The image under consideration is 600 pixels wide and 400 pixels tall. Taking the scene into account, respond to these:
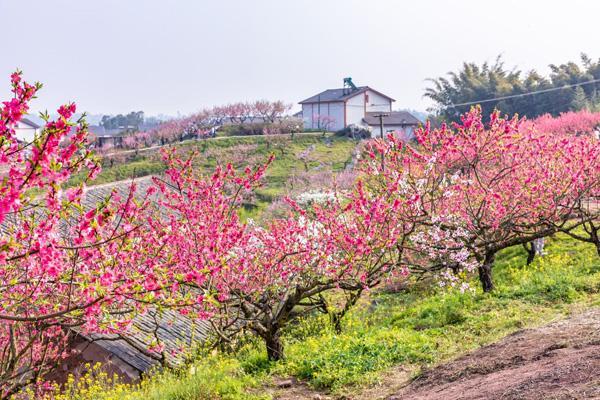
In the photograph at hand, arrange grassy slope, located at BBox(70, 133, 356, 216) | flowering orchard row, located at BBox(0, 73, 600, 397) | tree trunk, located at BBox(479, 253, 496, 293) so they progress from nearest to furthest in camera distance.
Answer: flowering orchard row, located at BBox(0, 73, 600, 397), tree trunk, located at BBox(479, 253, 496, 293), grassy slope, located at BBox(70, 133, 356, 216)

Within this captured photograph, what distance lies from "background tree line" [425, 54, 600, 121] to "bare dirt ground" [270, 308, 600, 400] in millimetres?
49931

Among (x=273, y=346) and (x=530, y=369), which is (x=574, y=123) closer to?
(x=273, y=346)

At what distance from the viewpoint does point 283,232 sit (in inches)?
527

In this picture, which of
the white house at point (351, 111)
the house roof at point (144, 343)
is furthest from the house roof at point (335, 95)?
the house roof at point (144, 343)

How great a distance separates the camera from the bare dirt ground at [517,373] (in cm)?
612

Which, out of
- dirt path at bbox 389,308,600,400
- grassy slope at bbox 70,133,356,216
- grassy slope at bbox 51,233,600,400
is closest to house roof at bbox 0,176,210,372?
grassy slope at bbox 51,233,600,400

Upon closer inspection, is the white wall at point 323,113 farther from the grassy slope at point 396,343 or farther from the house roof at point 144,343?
the grassy slope at point 396,343

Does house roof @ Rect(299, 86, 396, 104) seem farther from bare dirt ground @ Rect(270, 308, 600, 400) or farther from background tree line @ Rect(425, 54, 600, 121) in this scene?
bare dirt ground @ Rect(270, 308, 600, 400)

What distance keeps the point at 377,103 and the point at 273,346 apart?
2529 inches

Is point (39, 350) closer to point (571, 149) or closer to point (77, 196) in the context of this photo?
point (77, 196)

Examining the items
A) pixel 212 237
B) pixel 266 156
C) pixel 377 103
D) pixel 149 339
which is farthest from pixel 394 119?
pixel 212 237

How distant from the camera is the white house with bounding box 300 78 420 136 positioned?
68.2 meters

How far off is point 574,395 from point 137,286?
423 centimetres

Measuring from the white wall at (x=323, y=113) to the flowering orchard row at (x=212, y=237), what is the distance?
51.8 m
